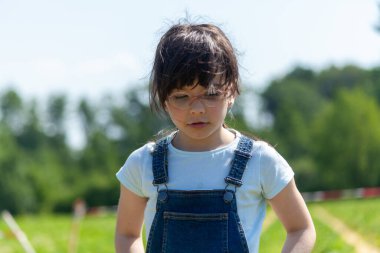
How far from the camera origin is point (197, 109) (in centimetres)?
266

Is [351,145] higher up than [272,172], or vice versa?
[272,172]

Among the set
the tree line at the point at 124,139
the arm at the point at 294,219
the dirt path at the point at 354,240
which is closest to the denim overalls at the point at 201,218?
the arm at the point at 294,219

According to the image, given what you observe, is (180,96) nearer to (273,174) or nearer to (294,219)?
(273,174)

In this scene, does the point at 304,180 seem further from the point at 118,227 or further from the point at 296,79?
the point at 118,227

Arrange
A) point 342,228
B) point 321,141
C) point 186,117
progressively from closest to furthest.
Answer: point 186,117 → point 342,228 → point 321,141

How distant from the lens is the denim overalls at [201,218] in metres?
2.70

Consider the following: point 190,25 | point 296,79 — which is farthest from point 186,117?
point 296,79

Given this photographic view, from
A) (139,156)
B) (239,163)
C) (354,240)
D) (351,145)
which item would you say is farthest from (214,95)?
(351,145)

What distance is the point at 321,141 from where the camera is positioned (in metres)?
56.5

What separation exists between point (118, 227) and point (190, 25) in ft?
2.30

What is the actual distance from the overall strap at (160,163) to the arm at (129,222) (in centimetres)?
12

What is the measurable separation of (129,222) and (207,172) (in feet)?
1.07

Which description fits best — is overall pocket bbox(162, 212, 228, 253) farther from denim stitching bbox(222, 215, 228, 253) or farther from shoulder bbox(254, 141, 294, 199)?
shoulder bbox(254, 141, 294, 199)

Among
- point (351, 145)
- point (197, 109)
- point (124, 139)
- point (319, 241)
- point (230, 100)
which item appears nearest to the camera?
point (197, 109)
